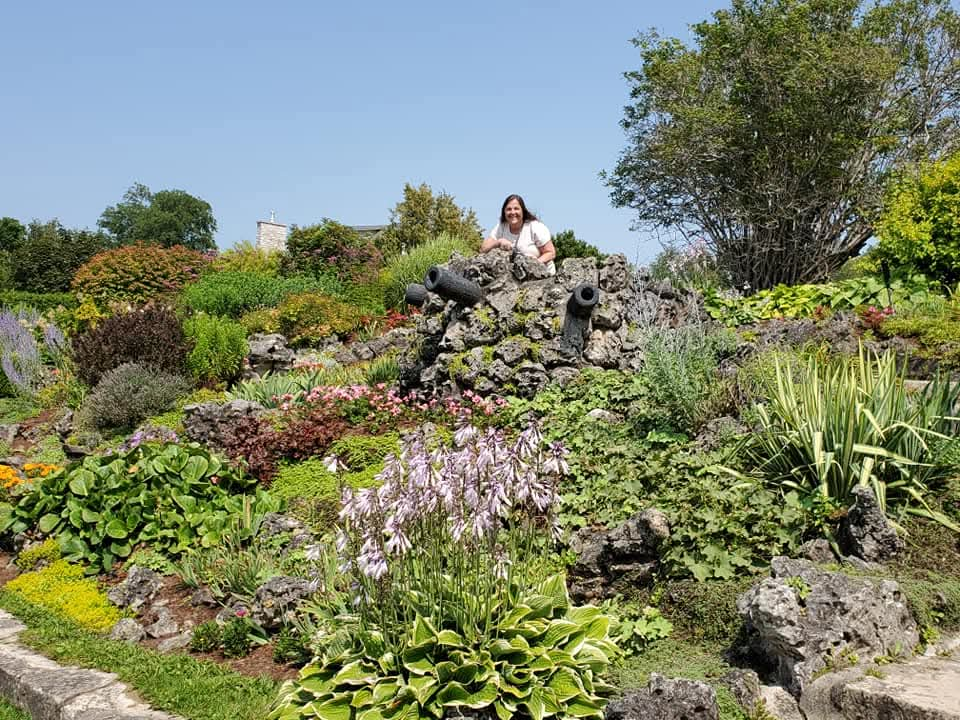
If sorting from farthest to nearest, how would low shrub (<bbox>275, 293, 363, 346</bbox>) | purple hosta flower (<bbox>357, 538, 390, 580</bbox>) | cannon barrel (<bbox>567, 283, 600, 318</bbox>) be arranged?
low shrub (<bbox>275, 293, 363, 346</bbox>), cannon barrel (<bbox>567, 283, 600, 318</bbox>), purple hosta flower (<bbox>357, 538, 390, 580</bbox>)

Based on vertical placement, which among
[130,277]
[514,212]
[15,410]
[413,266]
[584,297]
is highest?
[130,277]

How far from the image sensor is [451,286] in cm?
829

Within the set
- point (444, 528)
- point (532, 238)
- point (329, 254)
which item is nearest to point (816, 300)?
point (532, 238)

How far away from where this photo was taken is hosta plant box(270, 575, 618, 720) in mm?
3074

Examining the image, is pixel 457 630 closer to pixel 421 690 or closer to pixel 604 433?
pixel 421 690

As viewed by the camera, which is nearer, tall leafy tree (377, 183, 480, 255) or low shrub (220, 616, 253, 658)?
low shrub (220, 616, 253, 658)

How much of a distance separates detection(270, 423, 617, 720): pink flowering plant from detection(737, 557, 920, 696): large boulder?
2.44 feet

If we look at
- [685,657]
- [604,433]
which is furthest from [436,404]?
[685,657]

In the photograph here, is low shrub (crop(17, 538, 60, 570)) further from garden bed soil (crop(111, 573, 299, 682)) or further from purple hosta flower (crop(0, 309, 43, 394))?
purple hosta flower (crop(0, 309, 43, 394))

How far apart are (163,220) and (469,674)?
252 ft

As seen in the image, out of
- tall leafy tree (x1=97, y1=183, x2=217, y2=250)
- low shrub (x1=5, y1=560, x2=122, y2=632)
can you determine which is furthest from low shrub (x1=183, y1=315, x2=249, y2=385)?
tall leafy tree (x1=97, y1=183, x2=217, y2=250)

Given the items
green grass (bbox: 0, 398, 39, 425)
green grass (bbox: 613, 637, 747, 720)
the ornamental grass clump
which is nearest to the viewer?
green grass (bbox: 613, 637, 747, 720)

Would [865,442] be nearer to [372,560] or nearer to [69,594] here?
[372,560]

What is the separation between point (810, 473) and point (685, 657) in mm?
1789
